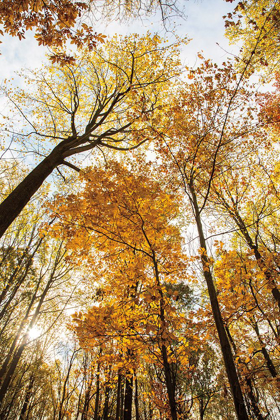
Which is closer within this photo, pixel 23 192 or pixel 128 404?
pixel 23 192

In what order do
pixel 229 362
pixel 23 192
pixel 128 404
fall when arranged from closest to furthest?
pixel 229 362
pixel 23 192
pixel 128 404

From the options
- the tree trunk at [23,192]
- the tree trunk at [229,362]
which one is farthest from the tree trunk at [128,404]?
the tree trunk at [23,192]

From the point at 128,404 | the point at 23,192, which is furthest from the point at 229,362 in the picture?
the point at 128,404

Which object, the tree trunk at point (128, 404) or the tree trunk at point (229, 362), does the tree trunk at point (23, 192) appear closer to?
the tree trunk at point (229, 362)

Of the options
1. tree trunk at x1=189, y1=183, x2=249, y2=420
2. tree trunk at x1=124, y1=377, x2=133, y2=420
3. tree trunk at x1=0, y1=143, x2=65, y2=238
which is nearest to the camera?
tree trunk at x1=189, y1=183, x2=249, y2=420

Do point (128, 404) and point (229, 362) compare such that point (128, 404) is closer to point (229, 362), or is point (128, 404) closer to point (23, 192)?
point (229, 362)

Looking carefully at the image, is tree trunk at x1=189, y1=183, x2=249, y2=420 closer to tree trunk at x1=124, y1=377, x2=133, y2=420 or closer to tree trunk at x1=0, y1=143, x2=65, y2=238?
tree trunk at x1=0, y1=143, x2=65, y2=238

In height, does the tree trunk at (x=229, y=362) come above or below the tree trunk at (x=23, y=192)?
below

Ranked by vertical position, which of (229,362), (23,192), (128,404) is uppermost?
(23,192)

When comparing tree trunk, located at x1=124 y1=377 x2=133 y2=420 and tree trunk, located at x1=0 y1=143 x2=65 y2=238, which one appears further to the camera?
tree trunk, located at x1=124 y1=377 x2=133 y2=420

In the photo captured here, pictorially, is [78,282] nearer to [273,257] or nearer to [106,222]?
[106,222]

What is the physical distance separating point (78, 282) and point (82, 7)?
1078 centimetres

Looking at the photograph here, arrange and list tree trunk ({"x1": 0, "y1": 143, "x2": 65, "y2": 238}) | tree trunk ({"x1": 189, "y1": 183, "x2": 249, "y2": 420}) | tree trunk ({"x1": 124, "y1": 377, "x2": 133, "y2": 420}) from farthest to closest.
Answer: tree trunk ({"x1": 124, "y1": 377, "x2": 133, "y2": 420}) < tree trunk ({"x1": 0, "y1": 143, "x2": 65, "y2": 238}) < tree trunk ({"x1": 189, "y1": 183, "x2": 249, "y2": 420})

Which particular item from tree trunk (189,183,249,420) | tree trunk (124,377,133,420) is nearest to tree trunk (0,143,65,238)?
tree trunk (189,183,249,420)
